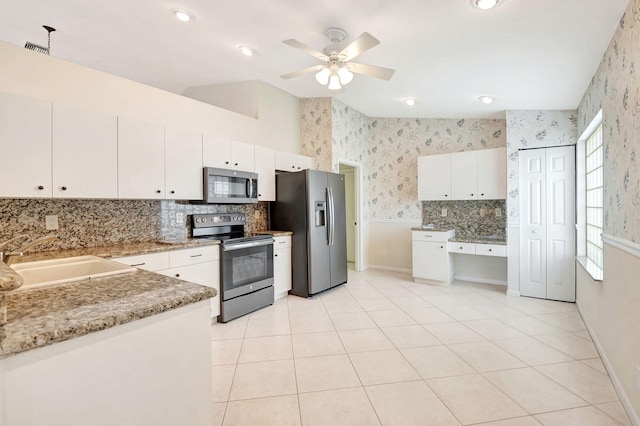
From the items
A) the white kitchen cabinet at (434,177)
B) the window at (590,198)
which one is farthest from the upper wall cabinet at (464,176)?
the window at (590,198)

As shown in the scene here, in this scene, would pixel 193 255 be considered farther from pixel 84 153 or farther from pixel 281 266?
pixel 281 266

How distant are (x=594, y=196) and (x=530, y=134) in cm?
119

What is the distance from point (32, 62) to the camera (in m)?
2.36

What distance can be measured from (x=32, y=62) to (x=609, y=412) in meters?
4.61

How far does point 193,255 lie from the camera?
288 centimetres

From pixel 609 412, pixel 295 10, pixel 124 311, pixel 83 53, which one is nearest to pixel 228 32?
pixel 295 10

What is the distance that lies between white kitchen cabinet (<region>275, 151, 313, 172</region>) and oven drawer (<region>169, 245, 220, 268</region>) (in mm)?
1556

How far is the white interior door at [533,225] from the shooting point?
3.89 metres

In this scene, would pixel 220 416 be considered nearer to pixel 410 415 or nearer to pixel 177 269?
pixel 410 415

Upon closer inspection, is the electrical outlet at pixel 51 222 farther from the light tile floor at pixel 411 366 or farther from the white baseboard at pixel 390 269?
the white baseboard at pixel 390 269

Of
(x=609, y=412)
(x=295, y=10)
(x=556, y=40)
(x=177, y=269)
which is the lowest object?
(x=609, y=412)

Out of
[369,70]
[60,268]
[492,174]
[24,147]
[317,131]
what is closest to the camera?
[60,268]

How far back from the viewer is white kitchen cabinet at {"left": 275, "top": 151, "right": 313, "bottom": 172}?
417 centimetres

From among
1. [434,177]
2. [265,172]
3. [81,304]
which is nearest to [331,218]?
[265,172]
